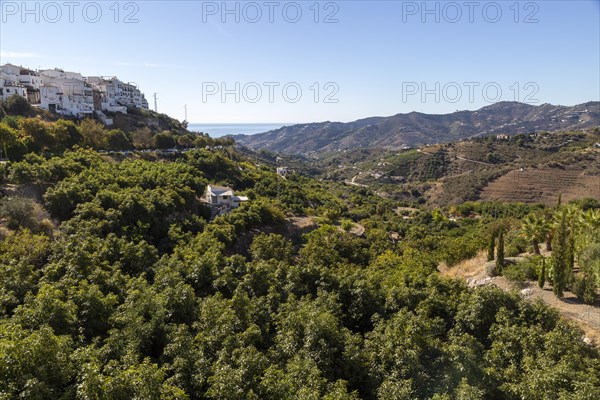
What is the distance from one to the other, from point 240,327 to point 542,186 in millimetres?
79861

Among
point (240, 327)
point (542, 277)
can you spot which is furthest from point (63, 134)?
point (542, 277)

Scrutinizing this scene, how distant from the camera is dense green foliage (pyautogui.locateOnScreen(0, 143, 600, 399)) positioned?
1007cm

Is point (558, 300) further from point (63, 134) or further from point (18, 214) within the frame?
point (63, 134)

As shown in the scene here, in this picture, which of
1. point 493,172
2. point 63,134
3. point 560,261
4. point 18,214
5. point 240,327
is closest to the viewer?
point 240,327

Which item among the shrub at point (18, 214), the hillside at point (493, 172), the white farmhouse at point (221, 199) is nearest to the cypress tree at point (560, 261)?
the white farmhouse at point (221, 199)

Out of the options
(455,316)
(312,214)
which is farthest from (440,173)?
(455,316)

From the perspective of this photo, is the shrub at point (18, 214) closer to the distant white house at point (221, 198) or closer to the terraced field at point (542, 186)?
the distant white house at point (221, 198)

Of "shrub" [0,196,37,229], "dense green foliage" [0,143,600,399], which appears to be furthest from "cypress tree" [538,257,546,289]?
"shrub" [0,196,37,229]

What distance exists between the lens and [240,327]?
550 inches

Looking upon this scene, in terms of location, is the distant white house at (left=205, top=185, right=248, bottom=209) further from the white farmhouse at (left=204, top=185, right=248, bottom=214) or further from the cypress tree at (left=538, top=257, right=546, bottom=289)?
the cypress tree at (left=538, top=257, right=546, bottom=289)

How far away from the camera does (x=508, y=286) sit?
832 inches

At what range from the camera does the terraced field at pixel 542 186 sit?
2788 inches

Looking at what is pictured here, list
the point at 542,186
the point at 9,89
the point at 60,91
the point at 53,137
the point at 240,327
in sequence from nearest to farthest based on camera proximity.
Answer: the point at 240,327
the point at 53,137
the point at 9,89
the point at 60,91
the point at 542,186

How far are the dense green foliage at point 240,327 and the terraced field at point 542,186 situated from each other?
5882 centimetres
